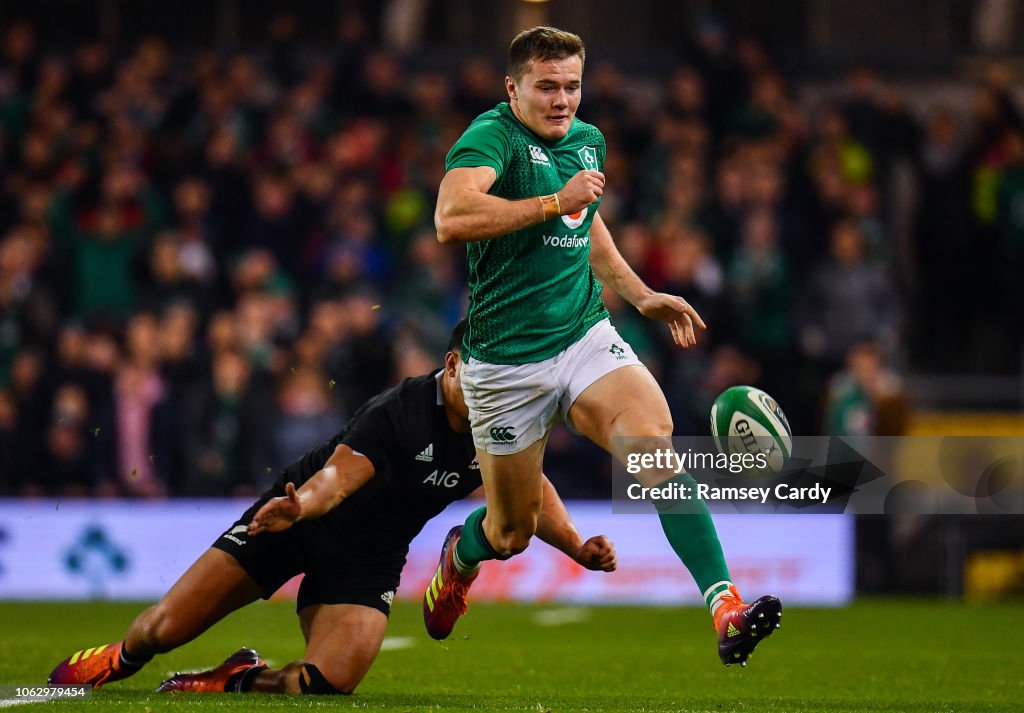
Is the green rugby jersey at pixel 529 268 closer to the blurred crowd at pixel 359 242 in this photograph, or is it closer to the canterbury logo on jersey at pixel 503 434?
the canterbury logo on jersey at pixel 503 434

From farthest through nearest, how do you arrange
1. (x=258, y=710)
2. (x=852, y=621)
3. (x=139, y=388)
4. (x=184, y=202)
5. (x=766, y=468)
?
(x=184, y=202)
(x=139, y=388)
(x=852, y=621)
(x=766, y=468)
(x=258, y=710)

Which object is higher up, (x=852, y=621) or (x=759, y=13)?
(x=759, y=13)

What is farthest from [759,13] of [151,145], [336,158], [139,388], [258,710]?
[258,710]

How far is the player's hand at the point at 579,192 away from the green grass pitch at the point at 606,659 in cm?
202

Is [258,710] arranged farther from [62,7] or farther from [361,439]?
[62,7]

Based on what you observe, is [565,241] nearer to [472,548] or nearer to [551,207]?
[551,207]

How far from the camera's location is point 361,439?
7555 millimetres

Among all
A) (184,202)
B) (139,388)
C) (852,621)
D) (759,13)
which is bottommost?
(852,621)

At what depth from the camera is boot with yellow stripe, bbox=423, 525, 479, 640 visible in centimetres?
787

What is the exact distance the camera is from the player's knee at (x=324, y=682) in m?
7.50

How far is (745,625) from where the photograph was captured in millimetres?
6145

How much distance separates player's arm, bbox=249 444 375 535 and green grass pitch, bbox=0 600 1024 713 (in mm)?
748

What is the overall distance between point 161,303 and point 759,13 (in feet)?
25.7

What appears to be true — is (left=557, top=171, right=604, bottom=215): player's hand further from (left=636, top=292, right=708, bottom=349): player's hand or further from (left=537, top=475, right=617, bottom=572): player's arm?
(left=537, top=475, right=617, bottom=572): player's arm
